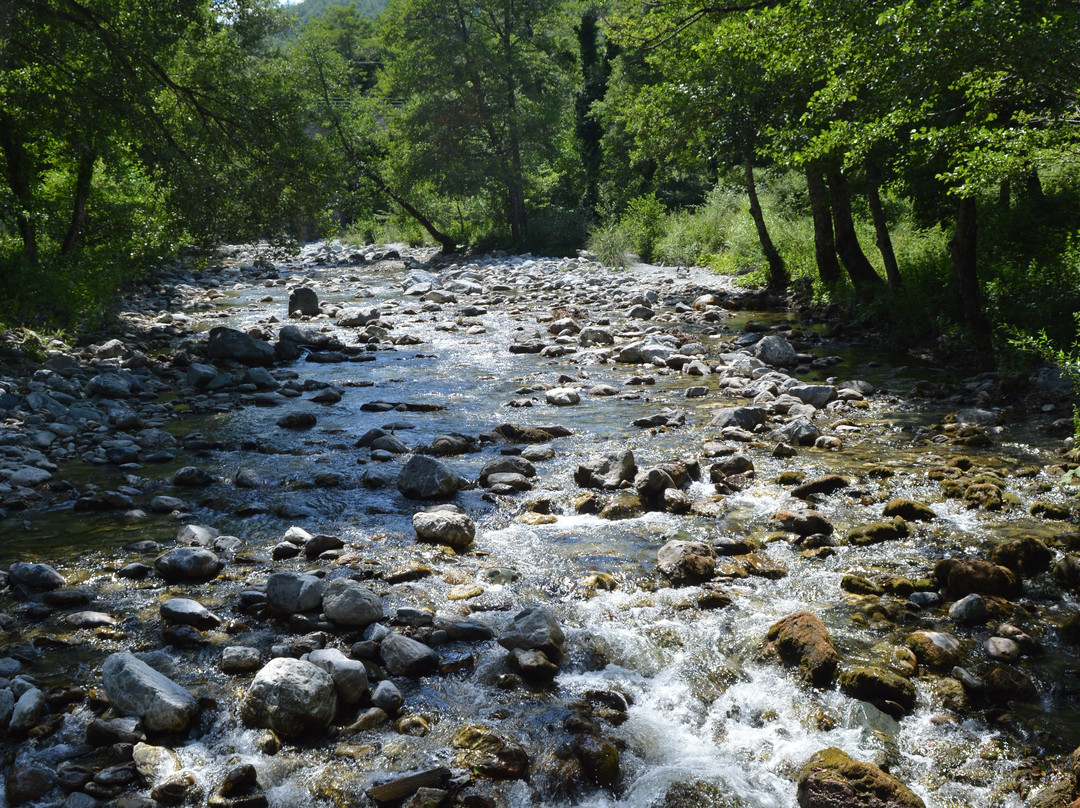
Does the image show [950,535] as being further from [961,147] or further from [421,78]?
[421,78]

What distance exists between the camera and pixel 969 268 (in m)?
10.7

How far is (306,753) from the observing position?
12.5ft

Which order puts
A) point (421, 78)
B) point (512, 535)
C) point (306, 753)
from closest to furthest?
point (306, 753), point (512, 535), point (421, 78)

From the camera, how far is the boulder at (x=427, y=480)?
734cm

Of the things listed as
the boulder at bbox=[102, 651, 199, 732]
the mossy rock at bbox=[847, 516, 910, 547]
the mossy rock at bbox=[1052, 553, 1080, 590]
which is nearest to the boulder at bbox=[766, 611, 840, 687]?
the mossy rock at bbox=[847, 516, 910, 547]

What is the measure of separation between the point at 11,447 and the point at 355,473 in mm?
3880

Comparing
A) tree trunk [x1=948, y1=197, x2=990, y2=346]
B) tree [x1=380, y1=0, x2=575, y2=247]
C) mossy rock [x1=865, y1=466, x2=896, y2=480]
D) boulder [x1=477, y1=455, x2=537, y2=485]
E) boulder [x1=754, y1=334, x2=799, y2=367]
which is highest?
tree [x1=380, y1=0, x2=575, y2=247]

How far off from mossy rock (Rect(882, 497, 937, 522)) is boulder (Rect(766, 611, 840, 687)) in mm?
2040

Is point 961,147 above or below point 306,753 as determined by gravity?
above

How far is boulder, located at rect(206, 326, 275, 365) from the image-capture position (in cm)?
1374

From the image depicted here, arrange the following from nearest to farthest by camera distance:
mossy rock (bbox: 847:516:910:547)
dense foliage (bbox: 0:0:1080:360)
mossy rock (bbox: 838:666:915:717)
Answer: mossy rock (bbox: 838:666:915:717) < mossy rock (bbox: 847:516:910:547) < dense foliage (bbox: 0:0:1080:360)

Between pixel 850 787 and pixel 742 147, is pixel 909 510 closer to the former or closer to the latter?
pixel 850 787

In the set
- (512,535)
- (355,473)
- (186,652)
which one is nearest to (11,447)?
(355,473)

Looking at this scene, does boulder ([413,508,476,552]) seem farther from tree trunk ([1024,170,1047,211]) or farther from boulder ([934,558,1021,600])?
tree trunk ([1024,170,1047,211])
